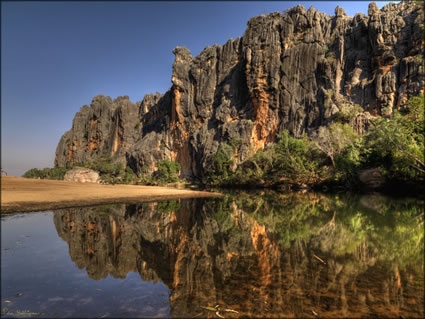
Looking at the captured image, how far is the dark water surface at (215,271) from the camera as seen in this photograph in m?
3.97

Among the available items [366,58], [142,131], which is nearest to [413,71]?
[366,58]

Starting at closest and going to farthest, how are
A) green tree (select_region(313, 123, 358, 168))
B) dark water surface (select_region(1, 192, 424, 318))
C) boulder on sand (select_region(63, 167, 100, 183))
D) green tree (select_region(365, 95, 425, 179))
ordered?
dark water surface (select_region(1, 192, 424, 318)), green tree (select_region(365, 95, 425, 179)), green tree (select_region(313, 123, 358, 168)), boulder on sand (select_region(63, 167, 100, 183))

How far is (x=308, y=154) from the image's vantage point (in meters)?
39.4

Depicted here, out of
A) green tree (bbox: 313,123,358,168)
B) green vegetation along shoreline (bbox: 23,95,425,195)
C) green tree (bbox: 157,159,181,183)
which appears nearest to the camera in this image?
green vegetation along shoreline (bbox: 23,95,425,195)

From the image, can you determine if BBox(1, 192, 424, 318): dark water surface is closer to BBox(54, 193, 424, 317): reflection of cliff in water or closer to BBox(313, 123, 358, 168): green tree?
BBox(54, 193, 424, 317): reflection of cliff in water

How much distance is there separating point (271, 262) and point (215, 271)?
153cm

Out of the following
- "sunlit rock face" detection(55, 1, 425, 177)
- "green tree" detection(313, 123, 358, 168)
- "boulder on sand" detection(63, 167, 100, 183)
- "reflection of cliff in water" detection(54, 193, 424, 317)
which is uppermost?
"sunlit rock face" detection(55, 1, 425, 177)

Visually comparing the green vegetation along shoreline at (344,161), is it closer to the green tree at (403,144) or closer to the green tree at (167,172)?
the green tree at (403,144)

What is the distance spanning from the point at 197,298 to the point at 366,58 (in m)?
64.1

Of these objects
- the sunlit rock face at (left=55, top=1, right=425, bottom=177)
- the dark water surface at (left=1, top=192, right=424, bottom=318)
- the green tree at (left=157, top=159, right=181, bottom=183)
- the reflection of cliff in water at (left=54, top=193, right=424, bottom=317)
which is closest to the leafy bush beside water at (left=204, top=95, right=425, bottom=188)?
the sunlit rock face at (left=55, top=1, right=425, bottom=177)

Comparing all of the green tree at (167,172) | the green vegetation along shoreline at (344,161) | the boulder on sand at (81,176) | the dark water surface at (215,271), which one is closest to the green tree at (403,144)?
the green vegetation along shoreline at (344,161)

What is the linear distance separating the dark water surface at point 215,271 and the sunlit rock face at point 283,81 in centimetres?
4437

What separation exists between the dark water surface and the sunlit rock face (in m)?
44.4

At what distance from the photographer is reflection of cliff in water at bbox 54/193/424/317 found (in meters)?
4.07
